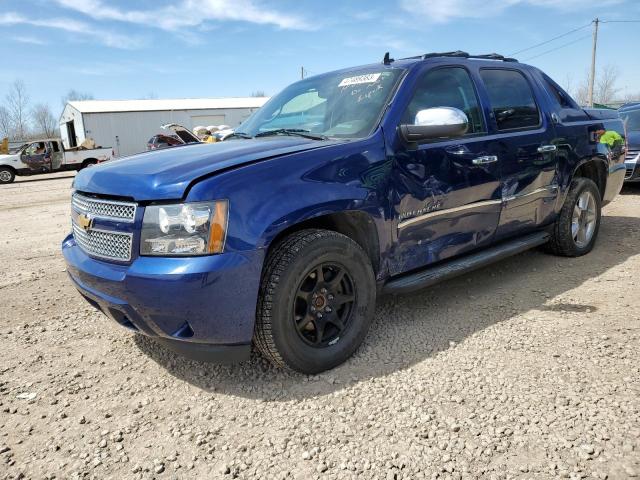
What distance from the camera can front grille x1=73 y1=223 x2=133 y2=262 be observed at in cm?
242

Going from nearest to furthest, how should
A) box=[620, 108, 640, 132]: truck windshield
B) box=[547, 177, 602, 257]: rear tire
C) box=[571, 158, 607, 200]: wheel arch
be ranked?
box=[547, 177, 602, 257]: rear tire, box=[571, 158, 607, 200]: wheel arch, box=[620, 108, 640, 132]: truck windshield

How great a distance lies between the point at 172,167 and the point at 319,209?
81 cm

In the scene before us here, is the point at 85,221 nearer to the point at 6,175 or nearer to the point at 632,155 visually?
the point at 632,155

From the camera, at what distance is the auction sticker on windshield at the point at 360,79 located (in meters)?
3.33

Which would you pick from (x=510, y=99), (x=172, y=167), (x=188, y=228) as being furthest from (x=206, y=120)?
(x=188, y=228)

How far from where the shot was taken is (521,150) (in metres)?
3.84

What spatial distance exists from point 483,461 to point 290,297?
1.18 metres

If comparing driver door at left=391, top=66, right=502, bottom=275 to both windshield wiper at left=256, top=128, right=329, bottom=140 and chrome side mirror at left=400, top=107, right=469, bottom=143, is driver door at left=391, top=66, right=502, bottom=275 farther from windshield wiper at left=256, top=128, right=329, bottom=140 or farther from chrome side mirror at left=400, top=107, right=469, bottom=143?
windshield wiper at left=256, top=128, right=329, bottom=140

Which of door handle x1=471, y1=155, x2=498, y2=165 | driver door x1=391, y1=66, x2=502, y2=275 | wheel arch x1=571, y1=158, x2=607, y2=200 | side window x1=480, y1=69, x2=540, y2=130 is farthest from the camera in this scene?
wheel arch x1=571, y1=158, x2=607, y2=200

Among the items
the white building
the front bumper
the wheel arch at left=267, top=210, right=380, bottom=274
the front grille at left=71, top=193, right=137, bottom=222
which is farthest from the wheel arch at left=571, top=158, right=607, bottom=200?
the white building

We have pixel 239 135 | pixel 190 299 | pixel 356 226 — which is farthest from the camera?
pixel 239 135

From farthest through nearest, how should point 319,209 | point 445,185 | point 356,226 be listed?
point 445,185 → point 356,226 → point 319,209

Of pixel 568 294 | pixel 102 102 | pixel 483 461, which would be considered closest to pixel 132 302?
pixel 483 461

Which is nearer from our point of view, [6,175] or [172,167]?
[172,167]
